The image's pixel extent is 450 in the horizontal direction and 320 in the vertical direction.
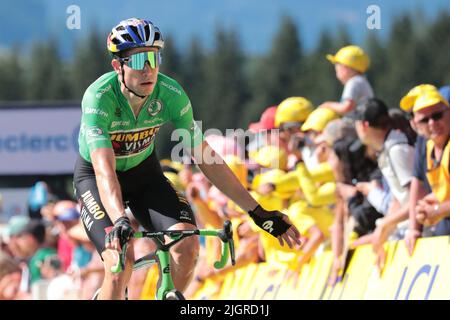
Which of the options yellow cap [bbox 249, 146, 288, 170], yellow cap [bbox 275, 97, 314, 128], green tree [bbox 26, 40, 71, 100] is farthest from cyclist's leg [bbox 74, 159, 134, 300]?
green tree [bbox 26, 40, 71, 100]

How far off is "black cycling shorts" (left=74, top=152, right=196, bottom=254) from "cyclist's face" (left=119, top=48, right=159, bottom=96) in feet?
2.34

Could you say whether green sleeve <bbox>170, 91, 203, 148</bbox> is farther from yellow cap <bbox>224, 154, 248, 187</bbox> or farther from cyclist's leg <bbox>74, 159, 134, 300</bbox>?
yellow cap <bbox>224, 154, 248, 187</bbox>

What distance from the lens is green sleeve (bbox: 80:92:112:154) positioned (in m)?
7.05

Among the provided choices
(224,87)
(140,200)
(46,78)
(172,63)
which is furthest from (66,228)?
(46,78)

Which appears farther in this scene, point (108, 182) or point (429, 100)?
point (429, 100)

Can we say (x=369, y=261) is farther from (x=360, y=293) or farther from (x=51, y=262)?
(x=51, y=262)

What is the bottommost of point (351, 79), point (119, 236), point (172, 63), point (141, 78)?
point (172, 63)

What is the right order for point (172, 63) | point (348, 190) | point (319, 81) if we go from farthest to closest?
point (172, 63) < point (319, 81) < point (348, 190)

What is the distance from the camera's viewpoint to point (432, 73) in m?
70.9

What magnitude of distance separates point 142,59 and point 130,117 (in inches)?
19.4

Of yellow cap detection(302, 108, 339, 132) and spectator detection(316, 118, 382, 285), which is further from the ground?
yellow cap detection(302, 108, 339, 132)

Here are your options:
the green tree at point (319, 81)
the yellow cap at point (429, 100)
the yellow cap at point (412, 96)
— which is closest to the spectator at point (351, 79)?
the yellow cap at point (412, 96)

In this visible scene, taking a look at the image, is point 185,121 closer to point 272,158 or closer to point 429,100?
point 429,100

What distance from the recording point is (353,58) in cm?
1179
